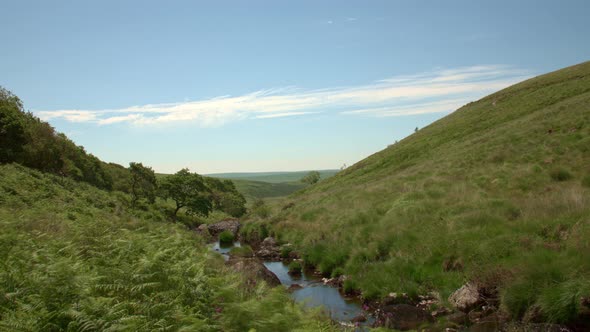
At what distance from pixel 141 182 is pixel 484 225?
156 feet

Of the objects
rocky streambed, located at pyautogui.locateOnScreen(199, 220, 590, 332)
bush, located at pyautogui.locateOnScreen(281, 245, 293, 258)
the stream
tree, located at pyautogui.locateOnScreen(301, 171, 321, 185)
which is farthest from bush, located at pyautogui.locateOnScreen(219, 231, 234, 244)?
tree, located at pyautogui.locateOnScreen(301, 171, 321, 185)

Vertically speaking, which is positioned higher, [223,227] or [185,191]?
[185,191]

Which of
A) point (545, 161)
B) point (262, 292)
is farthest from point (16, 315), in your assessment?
point (545, 161)

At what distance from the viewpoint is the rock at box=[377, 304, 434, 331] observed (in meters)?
11.8

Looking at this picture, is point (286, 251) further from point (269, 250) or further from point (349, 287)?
point (349, 287)

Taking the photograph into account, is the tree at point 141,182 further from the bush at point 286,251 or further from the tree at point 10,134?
the bush at point 286,251

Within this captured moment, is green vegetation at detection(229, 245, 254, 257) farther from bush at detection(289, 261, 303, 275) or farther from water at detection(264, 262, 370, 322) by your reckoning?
bush at detection(289, 261, 303, 275)

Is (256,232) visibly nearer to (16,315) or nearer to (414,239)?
(414,239)

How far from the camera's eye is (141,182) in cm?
5419

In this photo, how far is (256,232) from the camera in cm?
3369

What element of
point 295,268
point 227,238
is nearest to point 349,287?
point 295,268

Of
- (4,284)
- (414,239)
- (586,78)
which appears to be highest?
(586,78)

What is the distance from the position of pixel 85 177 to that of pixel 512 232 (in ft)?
168

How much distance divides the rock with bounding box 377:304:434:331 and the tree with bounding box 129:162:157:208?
46.2 meters
